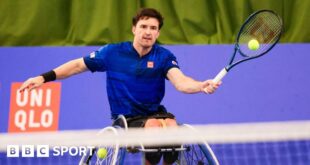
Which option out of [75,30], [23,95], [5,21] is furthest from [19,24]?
[23,95]

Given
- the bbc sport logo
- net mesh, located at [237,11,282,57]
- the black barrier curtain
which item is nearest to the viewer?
net mesh, located at [237,11,282,57]

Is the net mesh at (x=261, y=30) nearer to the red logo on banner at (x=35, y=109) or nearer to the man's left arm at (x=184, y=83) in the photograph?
the man's left arm at (x=184, y=83)

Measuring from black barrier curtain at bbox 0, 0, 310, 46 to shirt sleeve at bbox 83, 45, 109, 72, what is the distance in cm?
179

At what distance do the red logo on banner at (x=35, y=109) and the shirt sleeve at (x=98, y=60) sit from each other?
130 cm

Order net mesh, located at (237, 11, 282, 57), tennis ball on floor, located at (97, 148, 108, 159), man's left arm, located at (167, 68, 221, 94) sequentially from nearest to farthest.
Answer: man's left arm, located at (167, 68, 221, 94) < tennis ball on floor, located at (97, 148, 108, 159) < net mesh, located at (237, 11, 282, 57)

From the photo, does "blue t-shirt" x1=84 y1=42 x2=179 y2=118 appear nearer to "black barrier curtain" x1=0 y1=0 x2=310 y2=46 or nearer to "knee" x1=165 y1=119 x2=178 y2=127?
"knee" x1=165 y1=119 x2=178 y2=127

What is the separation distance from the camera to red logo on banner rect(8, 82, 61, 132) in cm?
471

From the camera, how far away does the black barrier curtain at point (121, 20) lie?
5223 millimetres

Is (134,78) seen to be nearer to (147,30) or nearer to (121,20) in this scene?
(147,30)

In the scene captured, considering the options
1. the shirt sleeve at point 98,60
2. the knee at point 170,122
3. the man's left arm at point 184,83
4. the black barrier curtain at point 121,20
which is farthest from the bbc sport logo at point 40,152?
the knee at point 170,122

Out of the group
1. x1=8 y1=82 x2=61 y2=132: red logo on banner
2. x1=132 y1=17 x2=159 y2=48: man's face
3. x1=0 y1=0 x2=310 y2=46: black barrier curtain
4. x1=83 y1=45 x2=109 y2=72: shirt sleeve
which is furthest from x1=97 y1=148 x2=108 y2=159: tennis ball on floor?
x1=0 y1=0 x2=310 y2=46: black barrier curtain

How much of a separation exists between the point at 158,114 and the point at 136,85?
0.20 m

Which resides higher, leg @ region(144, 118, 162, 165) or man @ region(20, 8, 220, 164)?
man @ region(20, 8, 220, 164)

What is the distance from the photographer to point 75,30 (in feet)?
17.6
